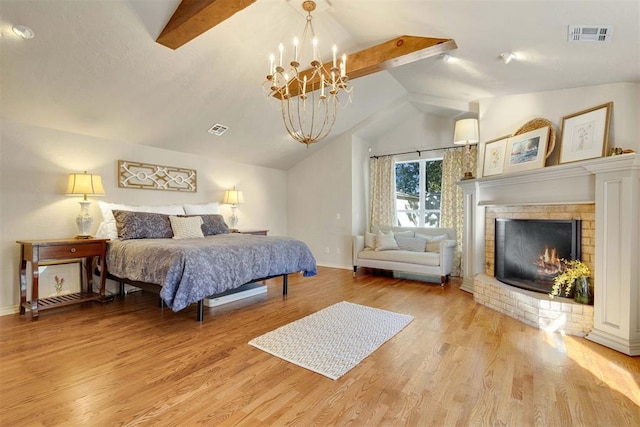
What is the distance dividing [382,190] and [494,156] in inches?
93.6

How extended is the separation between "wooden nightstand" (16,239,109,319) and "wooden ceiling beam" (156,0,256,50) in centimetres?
232

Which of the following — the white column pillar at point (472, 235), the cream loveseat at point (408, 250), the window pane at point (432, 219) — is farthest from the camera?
the window pane at point (432, 219)

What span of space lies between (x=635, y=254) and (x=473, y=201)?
178 centimetres

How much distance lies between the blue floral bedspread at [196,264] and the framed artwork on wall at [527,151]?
9.38ft

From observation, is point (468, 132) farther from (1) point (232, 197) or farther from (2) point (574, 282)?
(1) point (232, 197)

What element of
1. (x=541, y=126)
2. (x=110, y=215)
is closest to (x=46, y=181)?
(x=110, y=215)

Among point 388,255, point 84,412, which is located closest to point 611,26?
point 388,255

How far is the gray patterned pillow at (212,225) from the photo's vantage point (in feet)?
14.7

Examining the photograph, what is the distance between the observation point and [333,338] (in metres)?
2.60

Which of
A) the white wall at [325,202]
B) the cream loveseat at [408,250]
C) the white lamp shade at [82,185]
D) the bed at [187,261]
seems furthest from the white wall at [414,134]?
the white lamp shade at [82,185]

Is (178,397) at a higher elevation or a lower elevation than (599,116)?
lower

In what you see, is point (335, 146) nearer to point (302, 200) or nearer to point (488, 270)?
point (302, 200)

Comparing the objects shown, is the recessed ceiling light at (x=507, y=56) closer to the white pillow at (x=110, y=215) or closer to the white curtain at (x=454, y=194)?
the white curtain at (x=454, y=194)

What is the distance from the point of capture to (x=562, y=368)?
2.11 metres
